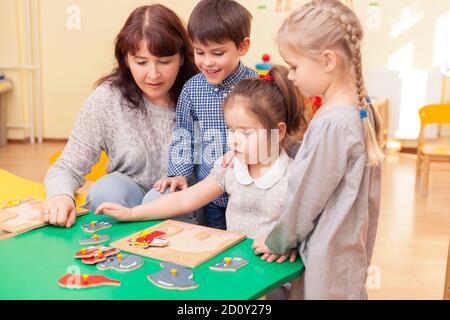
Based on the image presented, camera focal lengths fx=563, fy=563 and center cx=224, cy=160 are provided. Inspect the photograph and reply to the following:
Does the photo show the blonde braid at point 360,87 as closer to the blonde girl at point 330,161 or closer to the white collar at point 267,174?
the blonde girl at point 330,161

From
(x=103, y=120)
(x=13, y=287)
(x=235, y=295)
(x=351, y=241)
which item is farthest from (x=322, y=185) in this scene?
(x=103, y=120)

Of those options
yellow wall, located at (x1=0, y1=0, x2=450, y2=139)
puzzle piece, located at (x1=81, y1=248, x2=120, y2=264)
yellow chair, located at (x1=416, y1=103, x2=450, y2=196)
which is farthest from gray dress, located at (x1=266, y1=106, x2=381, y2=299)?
yellow wall, located at (x1=0, y1=0, x2=450, y2=139)

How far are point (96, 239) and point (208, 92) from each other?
0.72 metres

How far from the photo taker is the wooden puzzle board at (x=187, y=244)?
1237 mm

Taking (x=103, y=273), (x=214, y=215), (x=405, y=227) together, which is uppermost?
(x=103, y=273)

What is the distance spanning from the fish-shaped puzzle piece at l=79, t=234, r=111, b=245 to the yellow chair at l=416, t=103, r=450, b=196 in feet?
10.1

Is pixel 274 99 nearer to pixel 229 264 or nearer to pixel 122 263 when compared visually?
pixel 229 264

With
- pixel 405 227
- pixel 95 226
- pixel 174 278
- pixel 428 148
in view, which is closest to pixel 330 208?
pixel 174 278

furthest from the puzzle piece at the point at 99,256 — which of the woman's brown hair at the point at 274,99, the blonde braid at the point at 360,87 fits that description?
the blonde braid at the point at 360,87

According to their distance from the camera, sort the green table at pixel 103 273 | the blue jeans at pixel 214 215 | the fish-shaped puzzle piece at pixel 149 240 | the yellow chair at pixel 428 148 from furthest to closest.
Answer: the yellow chair at pixel 428 148 → the blue jeans at pixel 214 215 → the fish-shaped puzzle piece at pixel 149 240 → the green table at pixel 103 273

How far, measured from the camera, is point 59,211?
1.45 m

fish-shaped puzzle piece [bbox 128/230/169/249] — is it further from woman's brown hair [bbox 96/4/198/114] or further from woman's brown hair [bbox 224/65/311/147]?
woman's brown hair [bbox 96/4/198/114]

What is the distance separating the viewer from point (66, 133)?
5.54 m

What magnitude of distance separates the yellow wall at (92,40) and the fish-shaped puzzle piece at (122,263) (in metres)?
4.14
